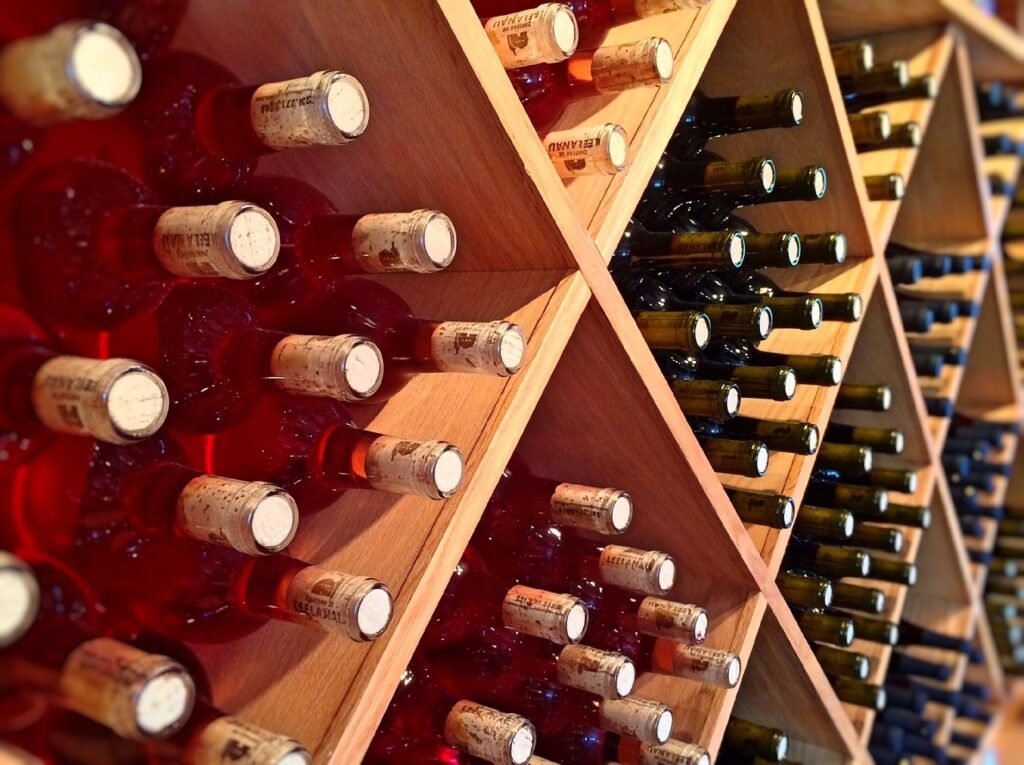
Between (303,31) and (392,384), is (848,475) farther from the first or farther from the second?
(303,31)

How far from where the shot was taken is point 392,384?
631mm

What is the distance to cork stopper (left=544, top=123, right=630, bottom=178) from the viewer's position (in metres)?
0.61

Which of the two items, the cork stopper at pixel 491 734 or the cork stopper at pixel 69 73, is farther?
the cork stopper at pixel 491 734

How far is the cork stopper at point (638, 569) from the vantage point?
2.29 ft

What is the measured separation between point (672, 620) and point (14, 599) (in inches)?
20.9

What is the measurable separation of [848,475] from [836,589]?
14cm

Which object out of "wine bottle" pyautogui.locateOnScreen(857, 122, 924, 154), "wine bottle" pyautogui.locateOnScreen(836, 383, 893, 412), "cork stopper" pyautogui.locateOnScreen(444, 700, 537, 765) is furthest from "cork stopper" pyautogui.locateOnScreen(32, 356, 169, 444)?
"wine bottle" pyautogui.locateOnScreen(857, 122, 924, 154)

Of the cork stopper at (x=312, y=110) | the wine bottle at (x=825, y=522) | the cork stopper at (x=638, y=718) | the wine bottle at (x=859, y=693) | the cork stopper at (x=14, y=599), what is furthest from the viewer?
the wine bottle at (x=859, y=693)

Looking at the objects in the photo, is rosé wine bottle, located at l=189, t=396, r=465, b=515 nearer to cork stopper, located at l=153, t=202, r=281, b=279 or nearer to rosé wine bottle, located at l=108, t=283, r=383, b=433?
rosé wine bottle, located at l=108, t=283, r=383, b=433

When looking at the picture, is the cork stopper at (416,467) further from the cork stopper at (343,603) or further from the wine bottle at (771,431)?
the wine bottle at (771,431)

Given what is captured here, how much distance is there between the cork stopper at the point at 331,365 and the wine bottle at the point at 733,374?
37cm

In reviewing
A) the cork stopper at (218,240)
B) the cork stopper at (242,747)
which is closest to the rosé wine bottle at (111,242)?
the cork stopper at (218,240)

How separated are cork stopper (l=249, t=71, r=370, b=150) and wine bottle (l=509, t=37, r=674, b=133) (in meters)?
0.24

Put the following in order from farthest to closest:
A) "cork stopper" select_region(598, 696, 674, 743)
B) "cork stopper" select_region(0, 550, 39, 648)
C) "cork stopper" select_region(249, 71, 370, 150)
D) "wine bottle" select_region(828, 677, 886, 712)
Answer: "wine bottle" select_region(828, 677, 886, 712)
"cork stopper" select_region(598, 696, 674, 743)
"cork stopper" select_region(249, 71, 370, 150)
"cork stopper" select_region(0, 550, 39, 648)
